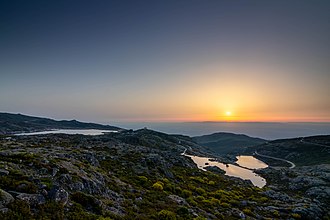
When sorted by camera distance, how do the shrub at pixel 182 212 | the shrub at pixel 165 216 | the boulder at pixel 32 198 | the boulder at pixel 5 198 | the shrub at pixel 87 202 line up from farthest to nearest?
the shrub at pixel 182 212 → the shrub at pixel 165 216 → the shrub at pixel 87 202 → the boulder at pixel 32 198 → the boulder at pixel 5 198

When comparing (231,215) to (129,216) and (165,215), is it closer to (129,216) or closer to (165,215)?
(165,215)

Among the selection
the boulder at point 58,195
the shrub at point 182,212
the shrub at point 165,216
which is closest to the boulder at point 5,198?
the boulder at point 58,195

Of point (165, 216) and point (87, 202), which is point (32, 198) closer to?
point (87, 202)

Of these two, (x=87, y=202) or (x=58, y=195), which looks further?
(x=87, y=202)

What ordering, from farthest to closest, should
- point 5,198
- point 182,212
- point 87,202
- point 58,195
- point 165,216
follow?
point 182,212, point 165,216, point 87,202, point 58,195, point 5,198

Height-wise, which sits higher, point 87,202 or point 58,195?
point 58,195

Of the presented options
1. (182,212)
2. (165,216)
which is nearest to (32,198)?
(165,216)

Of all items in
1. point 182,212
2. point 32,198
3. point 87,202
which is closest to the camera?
point 32,198

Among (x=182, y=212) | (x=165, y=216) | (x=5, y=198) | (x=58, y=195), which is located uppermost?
(x=5, y=198)

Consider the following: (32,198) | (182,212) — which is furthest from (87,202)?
(182,212)

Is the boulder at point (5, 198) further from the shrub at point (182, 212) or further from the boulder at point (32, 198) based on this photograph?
the shrub at point (182, 212)

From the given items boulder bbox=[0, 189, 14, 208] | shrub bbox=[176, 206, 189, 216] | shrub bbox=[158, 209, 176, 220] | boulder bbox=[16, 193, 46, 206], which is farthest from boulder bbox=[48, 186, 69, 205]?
shrub bbox=[176, 206, 189, 216]

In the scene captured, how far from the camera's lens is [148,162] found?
6612 centimetres

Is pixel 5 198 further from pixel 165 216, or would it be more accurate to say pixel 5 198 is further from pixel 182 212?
pixel 182 212
